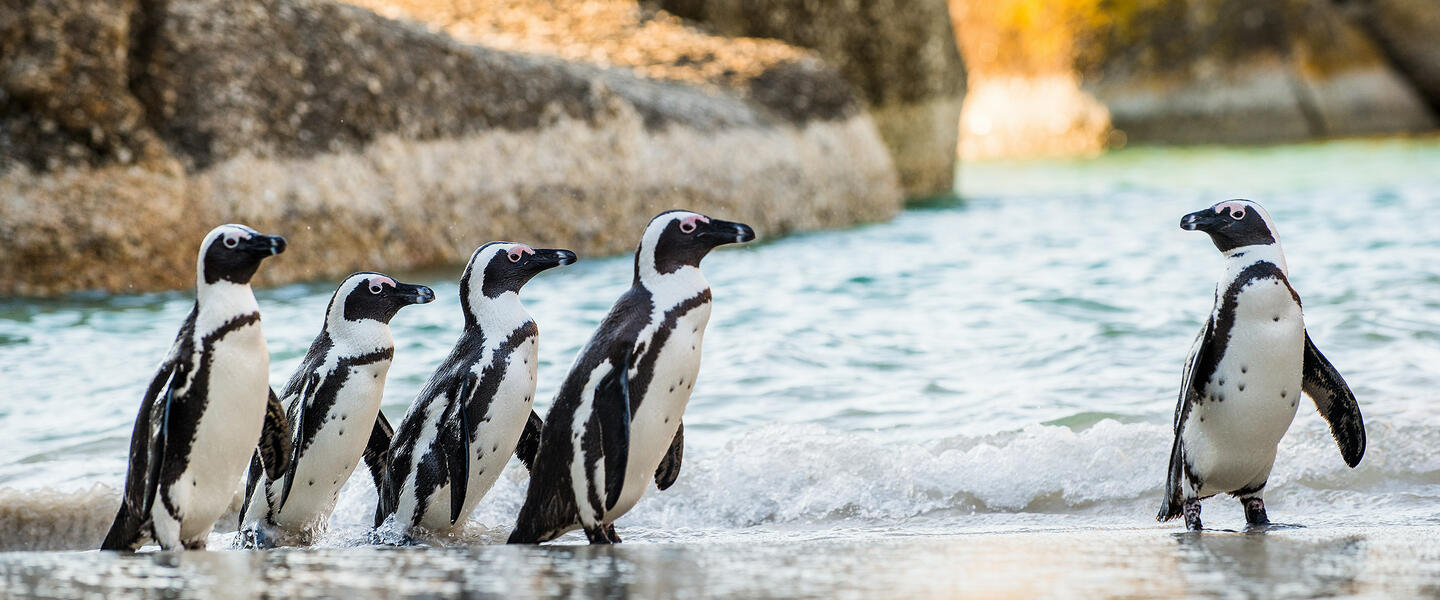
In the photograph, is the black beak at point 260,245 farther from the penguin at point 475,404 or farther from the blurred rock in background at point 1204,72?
the blurred rock in background at point 1204,72

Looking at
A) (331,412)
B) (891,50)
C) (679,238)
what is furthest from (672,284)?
(891,50)

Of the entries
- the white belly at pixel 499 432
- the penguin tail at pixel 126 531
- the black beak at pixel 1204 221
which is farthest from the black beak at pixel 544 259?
the black beak at pixel 1204 221

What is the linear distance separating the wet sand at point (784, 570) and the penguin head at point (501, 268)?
93 centimetres

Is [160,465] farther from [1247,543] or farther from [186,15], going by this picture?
[186,15]

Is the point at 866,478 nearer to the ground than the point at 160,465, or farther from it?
nearer to the ground

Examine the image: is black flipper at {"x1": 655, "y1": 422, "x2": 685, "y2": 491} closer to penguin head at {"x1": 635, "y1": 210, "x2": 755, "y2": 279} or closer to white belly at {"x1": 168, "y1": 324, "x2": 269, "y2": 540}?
penguin head at {"x1": 635, "y1": 210, "x2": 755, "y2": 279}

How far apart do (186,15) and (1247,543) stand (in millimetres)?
6702

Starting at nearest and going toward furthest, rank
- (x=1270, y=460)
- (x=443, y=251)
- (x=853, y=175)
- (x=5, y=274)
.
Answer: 1. (x=1270, y=460)
2. (x=5, y=274)
3. (x=443, y=251)
4. (x=853, y=175)

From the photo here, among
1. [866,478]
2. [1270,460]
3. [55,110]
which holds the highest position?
[55,110]

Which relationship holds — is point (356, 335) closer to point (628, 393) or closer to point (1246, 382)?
point (628, 393)

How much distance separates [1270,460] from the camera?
11.7 ft

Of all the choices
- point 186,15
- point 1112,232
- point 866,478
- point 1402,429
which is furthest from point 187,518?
point 1112,232

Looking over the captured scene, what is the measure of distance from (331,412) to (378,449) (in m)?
0.40

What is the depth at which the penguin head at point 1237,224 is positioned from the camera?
3.54 metres
